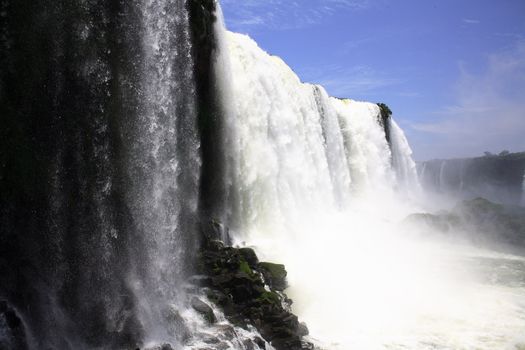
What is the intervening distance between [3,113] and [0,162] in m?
0.94

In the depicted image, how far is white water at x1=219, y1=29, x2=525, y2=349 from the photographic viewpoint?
11430mm

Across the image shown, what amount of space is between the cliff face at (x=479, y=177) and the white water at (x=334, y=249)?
23.9 meters

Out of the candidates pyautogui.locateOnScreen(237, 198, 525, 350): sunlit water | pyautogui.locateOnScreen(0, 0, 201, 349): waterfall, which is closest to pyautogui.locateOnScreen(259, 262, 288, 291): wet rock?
pyautogui.locateOnScreen(237, 198, 525, 350): sunlit water

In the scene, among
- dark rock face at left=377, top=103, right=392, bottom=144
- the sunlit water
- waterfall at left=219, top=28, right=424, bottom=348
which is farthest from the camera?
dark rock face at left=377, top=103, right=392, bottom=144

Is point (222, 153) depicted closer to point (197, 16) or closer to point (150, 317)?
point (197, 16)

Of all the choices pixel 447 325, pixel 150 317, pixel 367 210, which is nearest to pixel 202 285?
pixel 150 317

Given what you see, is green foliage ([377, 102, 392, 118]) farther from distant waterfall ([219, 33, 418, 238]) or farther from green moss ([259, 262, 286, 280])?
green moss ([259, 262, 286, 280])

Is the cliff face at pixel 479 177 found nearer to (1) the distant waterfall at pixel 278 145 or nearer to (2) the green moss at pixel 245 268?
(1) the distant waterfall at pixel 278 145

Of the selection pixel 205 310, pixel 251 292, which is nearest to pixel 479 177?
pixel 251 292

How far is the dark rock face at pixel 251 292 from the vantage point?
9820 millimetres

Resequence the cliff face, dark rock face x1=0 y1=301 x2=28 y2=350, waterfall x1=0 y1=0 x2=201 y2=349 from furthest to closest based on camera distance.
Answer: the cliff face, waterfall x1=0 y1=0 x2=201 y2=349, dark rock face x1=0 y1=301 x2=28 y2=350

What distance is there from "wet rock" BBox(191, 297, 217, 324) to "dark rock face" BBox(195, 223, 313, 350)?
1.48 feet

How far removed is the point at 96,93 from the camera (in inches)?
359

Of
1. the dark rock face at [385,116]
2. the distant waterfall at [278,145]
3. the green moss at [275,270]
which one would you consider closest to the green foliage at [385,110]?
the dark rock face at [385,116]
